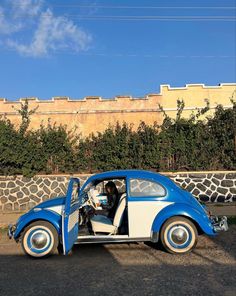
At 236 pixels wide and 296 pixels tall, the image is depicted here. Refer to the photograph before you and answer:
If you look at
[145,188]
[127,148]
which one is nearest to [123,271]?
[145,188]

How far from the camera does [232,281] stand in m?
5.41

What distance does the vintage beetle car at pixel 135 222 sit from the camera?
715 centimetres

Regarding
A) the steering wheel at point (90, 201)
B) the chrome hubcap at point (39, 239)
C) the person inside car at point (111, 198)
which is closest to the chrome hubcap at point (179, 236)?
the person inside car at point (111, 198)

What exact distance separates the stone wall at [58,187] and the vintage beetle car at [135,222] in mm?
6894

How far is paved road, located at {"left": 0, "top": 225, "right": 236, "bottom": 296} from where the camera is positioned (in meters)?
5.23

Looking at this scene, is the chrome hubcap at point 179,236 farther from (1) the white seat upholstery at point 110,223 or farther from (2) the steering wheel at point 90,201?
(2) the steering wheel at point 90,201

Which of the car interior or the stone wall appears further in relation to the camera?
the stone wall

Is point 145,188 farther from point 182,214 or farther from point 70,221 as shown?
point 70,221

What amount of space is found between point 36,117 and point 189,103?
40.5 feet

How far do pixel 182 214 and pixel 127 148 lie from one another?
8.21 m

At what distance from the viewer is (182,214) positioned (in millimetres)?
7164

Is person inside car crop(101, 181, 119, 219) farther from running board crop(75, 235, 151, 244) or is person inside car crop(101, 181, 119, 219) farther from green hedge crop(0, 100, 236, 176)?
green hedge crop(0, 100, 236, 176)

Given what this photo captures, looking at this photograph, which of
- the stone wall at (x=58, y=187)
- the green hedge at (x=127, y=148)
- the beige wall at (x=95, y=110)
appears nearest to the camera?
the stone wall at (x=58, y=187)

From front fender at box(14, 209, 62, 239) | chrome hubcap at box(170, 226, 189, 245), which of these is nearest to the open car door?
front fender at box(14, 209, 62, 239)
